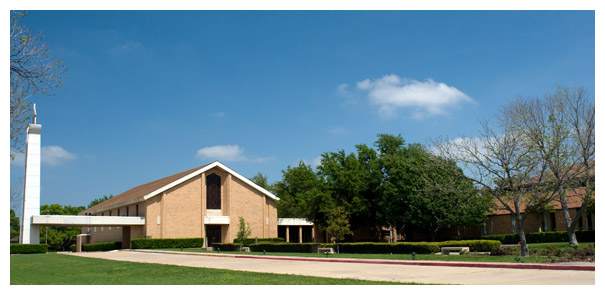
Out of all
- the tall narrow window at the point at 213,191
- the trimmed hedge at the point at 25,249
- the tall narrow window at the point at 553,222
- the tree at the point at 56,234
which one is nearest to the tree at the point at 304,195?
the tall narrow window at the point at 213,191

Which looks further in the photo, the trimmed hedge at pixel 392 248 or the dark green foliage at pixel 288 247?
the dark green foliage at pixel 288 247

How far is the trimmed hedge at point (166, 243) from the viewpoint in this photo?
4550cm

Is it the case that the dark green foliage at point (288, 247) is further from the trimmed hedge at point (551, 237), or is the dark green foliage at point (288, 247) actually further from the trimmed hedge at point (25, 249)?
the trimmed hedge at point (551, 237)

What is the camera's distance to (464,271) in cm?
1625

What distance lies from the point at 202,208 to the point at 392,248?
2609 cm

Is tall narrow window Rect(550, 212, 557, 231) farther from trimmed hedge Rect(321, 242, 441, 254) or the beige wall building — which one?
the beige wall building

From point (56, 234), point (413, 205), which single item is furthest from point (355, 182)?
point (56, 234)

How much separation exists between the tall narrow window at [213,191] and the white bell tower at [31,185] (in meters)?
14.8

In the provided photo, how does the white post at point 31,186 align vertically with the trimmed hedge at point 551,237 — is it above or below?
above

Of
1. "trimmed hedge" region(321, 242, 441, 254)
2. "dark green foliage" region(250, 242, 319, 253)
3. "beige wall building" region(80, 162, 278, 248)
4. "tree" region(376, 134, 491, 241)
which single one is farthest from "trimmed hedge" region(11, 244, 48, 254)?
"tree" region(376, 134, 491, 241)

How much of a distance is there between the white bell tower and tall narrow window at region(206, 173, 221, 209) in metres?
14.8

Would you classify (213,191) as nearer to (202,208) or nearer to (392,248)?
(202,208)

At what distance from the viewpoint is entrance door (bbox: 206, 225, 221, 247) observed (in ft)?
170
